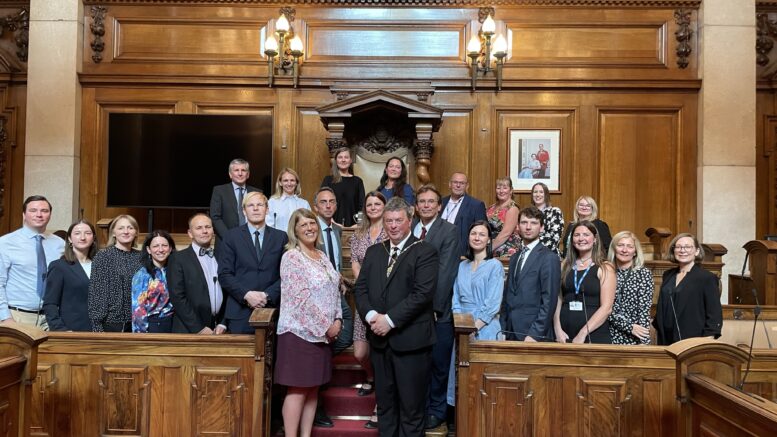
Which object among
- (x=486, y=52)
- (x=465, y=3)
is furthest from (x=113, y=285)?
(x=465, y=3)

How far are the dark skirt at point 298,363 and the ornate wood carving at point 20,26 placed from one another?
22.3 ft

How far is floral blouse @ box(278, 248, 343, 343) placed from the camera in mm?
4160

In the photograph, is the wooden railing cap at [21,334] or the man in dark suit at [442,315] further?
the man in dark suit at [442,315]

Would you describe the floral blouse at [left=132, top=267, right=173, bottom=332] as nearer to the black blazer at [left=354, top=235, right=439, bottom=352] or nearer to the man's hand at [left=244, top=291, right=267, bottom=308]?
the man's hand at [left=244, top=291, right=267, bottom=308]

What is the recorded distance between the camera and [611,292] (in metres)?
4.32

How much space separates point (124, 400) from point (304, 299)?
1.25m

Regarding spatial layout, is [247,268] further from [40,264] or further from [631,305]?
[631,305]

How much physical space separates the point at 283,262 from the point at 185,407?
105 cm

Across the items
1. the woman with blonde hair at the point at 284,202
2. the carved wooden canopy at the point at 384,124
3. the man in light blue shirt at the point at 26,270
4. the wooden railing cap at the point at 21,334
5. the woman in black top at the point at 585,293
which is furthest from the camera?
the carved wooden canopy at the point at 384,124

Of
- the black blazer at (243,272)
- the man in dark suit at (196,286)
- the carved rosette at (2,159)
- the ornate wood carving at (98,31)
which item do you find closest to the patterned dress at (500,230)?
the black blazer at (243,272)

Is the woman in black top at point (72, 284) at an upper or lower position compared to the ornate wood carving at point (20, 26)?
lower

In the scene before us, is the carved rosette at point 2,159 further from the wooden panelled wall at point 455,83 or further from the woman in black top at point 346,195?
the woman in black top at point 346,195

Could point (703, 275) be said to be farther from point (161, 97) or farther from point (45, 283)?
point (161, 97)

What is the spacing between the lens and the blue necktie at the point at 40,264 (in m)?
4.74
